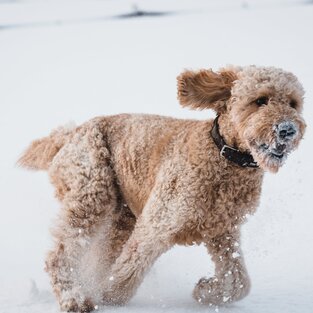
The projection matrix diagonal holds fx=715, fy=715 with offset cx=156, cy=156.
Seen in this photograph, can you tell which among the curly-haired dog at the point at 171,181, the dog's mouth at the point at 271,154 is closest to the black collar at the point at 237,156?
the curly-haired dog at the point at 171,181

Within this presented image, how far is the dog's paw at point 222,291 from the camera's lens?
18.2 feet

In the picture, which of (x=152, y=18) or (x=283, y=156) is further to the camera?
(x=152, y=18)

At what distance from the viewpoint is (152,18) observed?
2748 cm

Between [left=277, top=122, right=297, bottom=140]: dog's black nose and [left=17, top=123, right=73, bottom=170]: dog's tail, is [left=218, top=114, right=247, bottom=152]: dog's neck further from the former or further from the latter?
[left=17, top=123, right=73, bottom=170]: dog's tail

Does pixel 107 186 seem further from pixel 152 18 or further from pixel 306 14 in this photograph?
pixel 152 18

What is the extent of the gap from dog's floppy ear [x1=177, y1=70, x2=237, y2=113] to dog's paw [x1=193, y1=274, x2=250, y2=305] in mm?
1337

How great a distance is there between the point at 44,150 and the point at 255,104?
217 cm

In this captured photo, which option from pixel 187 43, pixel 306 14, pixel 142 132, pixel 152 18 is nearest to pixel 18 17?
pixel 152 18

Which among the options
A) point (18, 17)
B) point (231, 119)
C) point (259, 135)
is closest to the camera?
point (259, 135)

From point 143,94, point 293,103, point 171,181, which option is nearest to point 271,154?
point 293,103

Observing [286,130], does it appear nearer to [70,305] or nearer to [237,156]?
[237,156]

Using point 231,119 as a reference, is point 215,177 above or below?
below

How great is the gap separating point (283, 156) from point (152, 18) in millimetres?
23132

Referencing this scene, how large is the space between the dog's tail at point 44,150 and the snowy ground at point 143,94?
3.34ft
